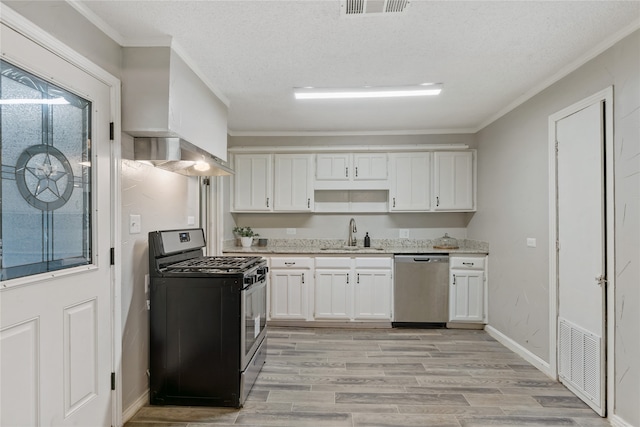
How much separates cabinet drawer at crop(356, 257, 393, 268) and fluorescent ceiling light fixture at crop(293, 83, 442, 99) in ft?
6.26

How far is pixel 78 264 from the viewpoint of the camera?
1765mm

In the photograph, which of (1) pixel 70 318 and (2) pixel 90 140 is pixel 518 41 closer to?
(2) pixel 90 140

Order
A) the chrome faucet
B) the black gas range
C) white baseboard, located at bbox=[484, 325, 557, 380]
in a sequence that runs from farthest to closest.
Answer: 1. the chrome faucet
2. white baseboard, located at bbox=[484, 325, 557, 380]
3. the black gas range

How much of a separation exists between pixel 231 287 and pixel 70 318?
892mm

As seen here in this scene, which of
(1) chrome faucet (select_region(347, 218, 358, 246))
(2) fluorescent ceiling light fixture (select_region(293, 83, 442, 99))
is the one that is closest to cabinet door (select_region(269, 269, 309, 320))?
→ (1) chrome faucet (select_region(347, 218, 358, 246))

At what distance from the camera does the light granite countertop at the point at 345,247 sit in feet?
12.9

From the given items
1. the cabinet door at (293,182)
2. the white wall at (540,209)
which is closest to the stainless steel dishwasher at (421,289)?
the white wall at (540,209)

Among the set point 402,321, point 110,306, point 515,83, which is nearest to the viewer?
point 110,306

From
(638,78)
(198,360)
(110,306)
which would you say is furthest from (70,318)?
(638,78)

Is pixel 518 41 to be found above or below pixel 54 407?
above

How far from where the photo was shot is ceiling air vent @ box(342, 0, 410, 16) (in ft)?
5.65

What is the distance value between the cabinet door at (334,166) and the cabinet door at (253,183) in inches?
26.9

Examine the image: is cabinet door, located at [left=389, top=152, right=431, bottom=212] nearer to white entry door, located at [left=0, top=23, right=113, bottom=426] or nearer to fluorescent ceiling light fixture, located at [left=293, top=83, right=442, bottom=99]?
fluorescent ceiling light fixture, located at [left=293, top=83, right=442, bottom=99]

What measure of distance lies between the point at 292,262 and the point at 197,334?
179cm
